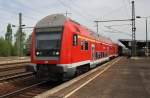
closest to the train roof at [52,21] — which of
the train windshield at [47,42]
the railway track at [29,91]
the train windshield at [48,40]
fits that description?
the train windshield at [47,42]

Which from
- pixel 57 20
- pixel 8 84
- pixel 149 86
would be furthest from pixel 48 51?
pixel 149 86

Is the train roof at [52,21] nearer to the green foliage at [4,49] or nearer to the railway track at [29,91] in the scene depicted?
the railway track at [29,91]

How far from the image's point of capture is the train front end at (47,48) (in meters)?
15.1

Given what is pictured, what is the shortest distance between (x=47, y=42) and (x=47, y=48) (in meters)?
0.33

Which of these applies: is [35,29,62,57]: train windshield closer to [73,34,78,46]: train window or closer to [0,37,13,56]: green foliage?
[73,34,78,46]: train window

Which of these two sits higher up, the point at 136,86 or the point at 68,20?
the point at 68,20

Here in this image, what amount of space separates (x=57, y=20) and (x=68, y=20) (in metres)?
0.60

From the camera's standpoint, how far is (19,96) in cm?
1279

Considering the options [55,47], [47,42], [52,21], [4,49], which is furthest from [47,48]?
[4,49]

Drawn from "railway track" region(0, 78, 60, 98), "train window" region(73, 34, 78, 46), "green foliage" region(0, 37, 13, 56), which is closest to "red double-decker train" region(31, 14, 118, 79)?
"train window" region(73, 34, 78, 46)

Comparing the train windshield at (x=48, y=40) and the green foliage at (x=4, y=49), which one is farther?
the green foliage at (x=4, y=49)

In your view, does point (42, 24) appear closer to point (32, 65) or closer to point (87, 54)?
point (32, 65)

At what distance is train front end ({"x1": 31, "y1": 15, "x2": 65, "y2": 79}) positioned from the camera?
15.1m

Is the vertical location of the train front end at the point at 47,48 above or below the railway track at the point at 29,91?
above
